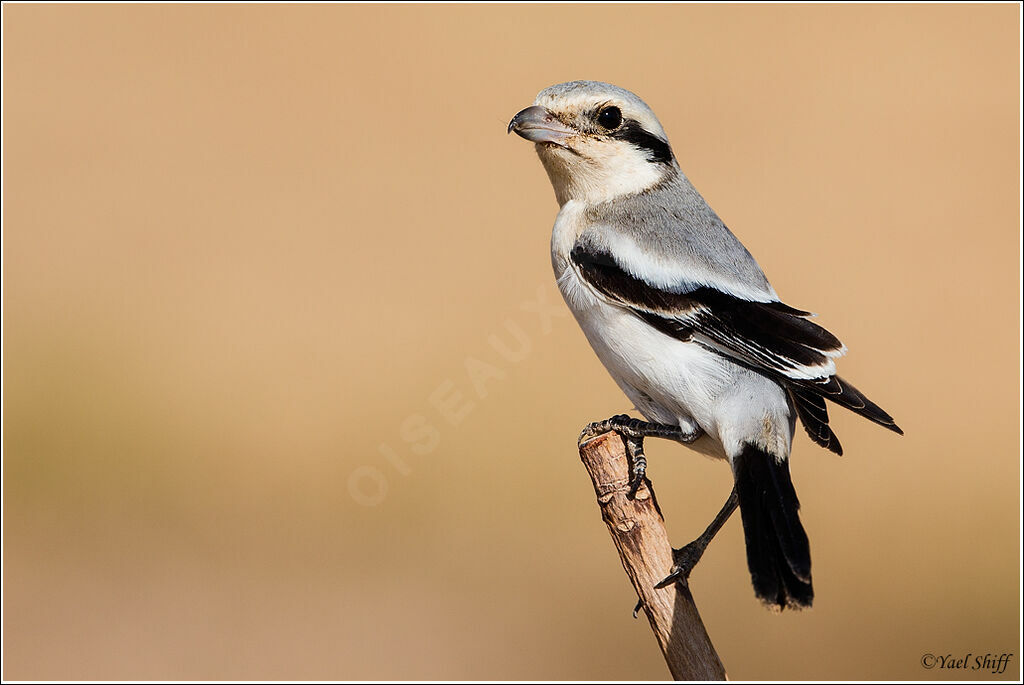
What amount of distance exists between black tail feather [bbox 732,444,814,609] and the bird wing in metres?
0.22

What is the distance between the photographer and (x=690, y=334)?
8.81ft

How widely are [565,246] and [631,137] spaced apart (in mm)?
423

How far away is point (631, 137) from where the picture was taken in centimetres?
305

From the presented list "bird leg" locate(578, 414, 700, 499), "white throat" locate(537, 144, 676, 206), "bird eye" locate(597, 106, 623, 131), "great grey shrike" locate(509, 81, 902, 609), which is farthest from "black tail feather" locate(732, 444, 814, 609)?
"bird eye" locate(597, 106, 623, 131)

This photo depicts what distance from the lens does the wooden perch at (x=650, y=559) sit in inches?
93.7

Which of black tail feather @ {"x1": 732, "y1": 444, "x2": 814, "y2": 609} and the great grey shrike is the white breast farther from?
black tail feather @ {"x1": 732, "y1": 444, "x2": 814, "y2": 609}

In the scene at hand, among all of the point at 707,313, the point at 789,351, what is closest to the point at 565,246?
the point at 707,313

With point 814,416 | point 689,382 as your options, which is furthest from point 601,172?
point 814,416

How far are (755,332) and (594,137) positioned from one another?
0.82 meters

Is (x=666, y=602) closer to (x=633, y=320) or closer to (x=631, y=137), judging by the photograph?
(x=633, y=320)

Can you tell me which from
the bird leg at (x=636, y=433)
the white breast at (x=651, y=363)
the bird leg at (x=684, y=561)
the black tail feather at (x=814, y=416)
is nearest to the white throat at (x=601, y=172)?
the white breast at (x=651, y=363)

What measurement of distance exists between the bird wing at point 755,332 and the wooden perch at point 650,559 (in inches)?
14.4

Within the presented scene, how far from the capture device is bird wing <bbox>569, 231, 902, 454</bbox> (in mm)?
2543

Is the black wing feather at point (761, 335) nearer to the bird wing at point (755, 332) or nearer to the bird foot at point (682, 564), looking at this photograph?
the bird wing at point (755, 332)
